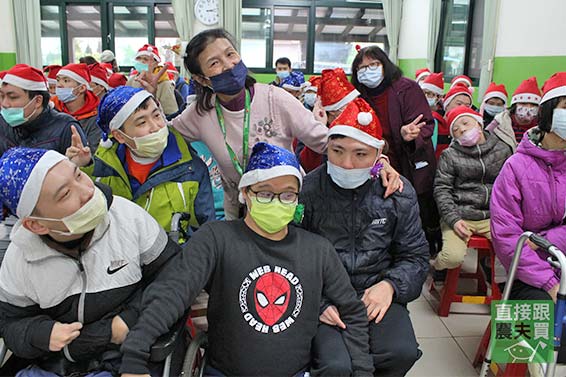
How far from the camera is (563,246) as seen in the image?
1974 millimetres

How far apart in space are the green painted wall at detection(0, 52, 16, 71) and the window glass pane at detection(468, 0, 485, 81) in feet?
25.3

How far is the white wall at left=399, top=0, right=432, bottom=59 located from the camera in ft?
23.8

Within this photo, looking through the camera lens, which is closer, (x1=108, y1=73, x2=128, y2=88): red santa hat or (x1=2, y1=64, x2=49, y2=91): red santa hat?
(x1=2, y1=64, x2=49, y2=91): red santa hat

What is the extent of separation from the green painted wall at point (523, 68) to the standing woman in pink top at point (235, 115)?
125 inches

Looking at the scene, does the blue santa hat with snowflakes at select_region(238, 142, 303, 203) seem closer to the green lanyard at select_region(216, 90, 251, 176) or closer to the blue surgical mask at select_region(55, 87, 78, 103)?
the green lanyard at select_region(216, 90, 251, 176)

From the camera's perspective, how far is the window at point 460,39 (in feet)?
19.9

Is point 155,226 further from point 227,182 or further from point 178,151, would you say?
point 227,182

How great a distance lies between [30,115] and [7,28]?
7002mm

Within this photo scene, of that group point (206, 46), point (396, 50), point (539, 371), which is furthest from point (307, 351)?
point (396, 50)

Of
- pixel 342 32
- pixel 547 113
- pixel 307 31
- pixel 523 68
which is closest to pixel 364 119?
pixel 547 113

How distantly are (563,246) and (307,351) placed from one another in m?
1.29

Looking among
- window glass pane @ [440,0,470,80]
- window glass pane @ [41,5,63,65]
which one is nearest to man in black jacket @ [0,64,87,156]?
window glass pane @ [440,0,470,80]

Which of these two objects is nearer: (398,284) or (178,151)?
(398,284)

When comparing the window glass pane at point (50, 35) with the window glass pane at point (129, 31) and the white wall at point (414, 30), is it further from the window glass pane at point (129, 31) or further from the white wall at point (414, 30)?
the white wall at point (414, 30)
